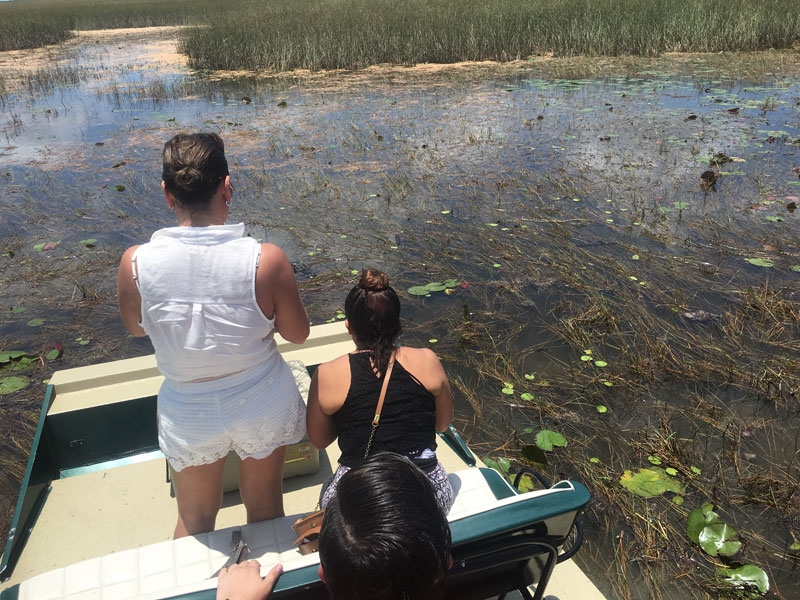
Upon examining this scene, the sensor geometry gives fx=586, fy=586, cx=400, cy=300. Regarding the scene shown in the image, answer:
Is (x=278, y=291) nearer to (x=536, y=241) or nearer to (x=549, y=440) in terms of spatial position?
(x=549, y=440)

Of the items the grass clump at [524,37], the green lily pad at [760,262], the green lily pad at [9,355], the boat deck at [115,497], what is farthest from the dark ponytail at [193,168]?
the grass clump at [524,37]

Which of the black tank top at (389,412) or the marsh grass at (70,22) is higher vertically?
the marsh grass at (70,22)

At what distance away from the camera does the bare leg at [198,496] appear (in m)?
1.86

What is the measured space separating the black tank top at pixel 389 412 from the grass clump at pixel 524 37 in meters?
14.2

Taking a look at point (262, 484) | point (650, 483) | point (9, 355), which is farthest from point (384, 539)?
point (9, 355)

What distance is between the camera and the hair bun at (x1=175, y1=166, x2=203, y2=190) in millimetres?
1588

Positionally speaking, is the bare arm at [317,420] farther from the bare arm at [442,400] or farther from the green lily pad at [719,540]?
the green lily pad at [719,540]

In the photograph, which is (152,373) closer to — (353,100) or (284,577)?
(284,577)

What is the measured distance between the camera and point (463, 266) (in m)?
5.17

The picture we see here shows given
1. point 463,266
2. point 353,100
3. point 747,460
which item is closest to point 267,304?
point 747,460

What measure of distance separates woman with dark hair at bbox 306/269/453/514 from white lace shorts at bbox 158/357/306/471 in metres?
0.14

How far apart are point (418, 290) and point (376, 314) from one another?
3.09 m

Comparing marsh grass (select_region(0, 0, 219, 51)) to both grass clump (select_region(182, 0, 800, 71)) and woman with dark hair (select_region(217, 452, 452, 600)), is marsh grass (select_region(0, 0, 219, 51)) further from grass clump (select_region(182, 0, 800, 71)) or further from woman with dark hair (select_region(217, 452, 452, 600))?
woman with dark hair (select_region(217, 452, 452, 600))

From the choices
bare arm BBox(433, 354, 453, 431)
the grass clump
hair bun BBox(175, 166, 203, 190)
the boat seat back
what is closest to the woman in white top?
hair bun BBox(175, 166, 203, 190)
